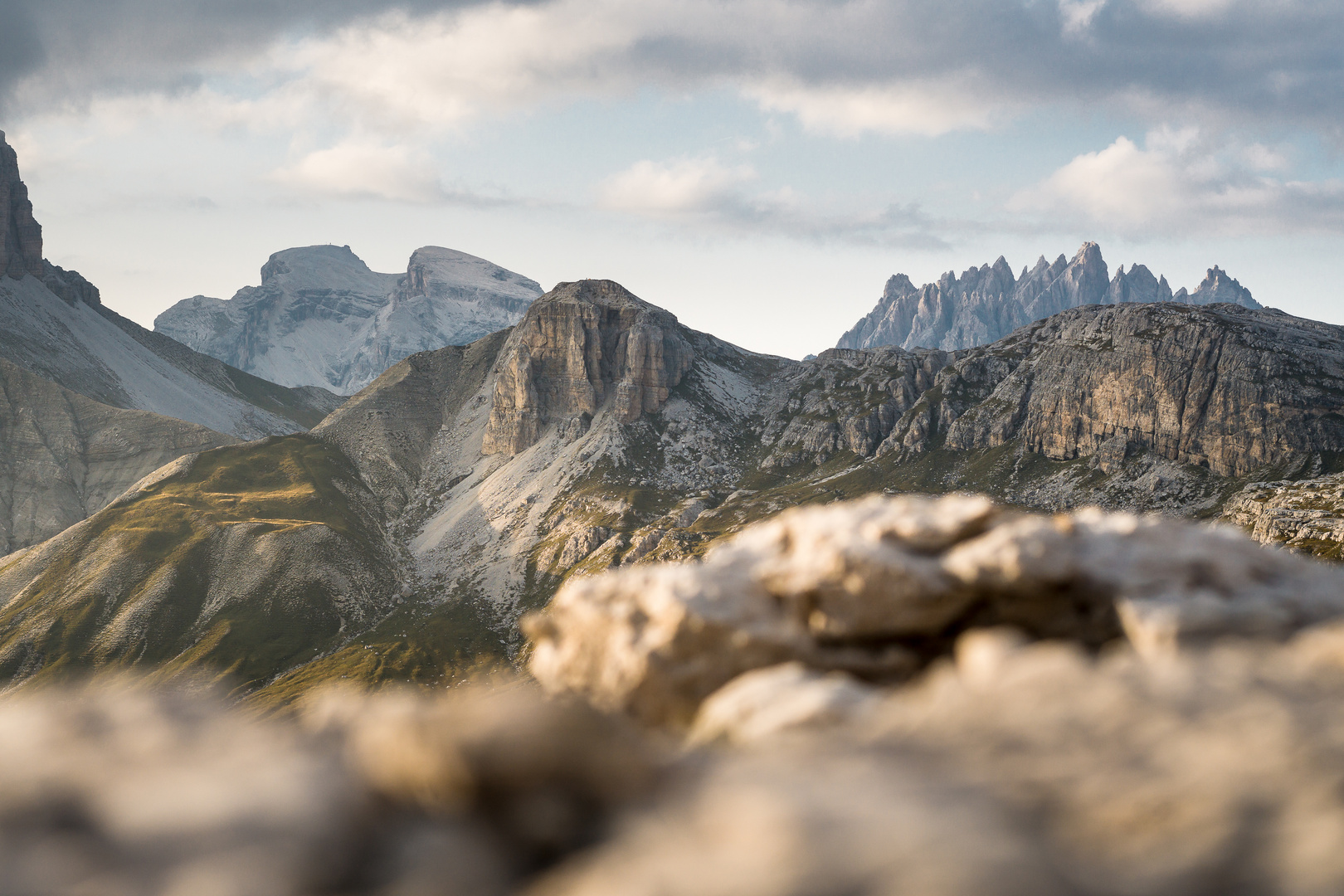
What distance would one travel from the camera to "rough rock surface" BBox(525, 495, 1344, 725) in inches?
689

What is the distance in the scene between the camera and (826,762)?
11789 millimetres

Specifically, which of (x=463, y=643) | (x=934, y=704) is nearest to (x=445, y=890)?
(x=934, y=704)

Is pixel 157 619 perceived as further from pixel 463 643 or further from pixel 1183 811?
pixel 1183 811

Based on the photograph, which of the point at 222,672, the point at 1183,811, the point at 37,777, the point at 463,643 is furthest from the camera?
the point at 463,643

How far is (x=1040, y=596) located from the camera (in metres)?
18.0

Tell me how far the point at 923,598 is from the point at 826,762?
766 centimetres

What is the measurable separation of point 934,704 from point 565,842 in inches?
293

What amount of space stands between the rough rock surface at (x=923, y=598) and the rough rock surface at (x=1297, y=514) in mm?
148188

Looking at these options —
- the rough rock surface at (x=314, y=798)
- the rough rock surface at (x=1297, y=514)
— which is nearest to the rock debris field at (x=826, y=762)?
the rough rock surface at (x=314, y=798)

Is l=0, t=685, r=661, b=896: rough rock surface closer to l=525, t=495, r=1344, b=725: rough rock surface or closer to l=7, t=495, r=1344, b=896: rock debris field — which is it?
l=7, t=495, r=1344, b=896: rock debris field

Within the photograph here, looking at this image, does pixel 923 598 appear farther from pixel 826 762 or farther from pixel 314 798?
pixel 314 798

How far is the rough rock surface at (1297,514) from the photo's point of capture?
133 m

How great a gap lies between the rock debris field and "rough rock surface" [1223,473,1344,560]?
496ft

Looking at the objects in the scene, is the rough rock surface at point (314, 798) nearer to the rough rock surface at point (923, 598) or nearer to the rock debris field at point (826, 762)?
the rock debris field at point (826, 762)
